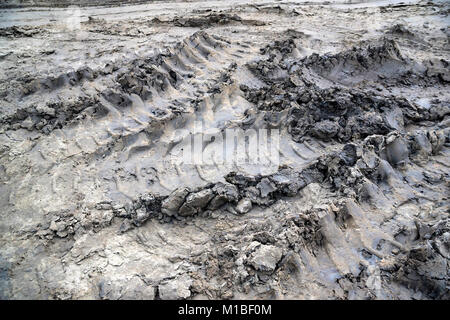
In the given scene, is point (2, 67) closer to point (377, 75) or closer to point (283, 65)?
point (283, 65)

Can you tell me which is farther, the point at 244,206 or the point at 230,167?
the point at 230,167

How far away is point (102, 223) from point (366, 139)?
254 centimetres

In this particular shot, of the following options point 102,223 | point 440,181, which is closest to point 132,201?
point 102,223

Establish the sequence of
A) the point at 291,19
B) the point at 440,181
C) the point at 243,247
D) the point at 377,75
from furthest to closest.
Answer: the point at 291,19, the point at 377,75, the point at 440,181, the point at 243,247

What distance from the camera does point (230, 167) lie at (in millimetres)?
3318

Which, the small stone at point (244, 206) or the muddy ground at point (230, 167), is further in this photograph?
the small stone at point (244, 206)

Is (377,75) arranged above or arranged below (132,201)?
above

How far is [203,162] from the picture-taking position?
3.38 meters

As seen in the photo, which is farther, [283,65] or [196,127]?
[283,65]

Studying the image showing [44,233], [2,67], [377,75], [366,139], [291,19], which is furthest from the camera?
[291,19]

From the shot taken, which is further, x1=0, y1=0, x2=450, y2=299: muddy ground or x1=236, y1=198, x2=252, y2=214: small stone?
x1=236, y1=198, x2=252, y2=214: small stone

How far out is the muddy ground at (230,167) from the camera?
7.53 feet

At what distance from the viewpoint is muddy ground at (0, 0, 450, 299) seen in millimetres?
2295

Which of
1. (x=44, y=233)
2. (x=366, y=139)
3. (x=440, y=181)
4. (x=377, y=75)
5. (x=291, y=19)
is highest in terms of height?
(x=291, y=19)
